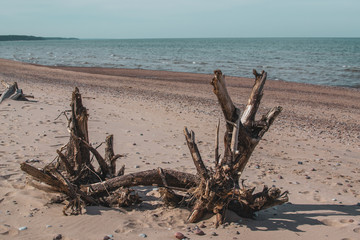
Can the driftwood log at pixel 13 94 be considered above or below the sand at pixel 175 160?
above

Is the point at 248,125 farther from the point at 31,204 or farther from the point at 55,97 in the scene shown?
the point at 55,97

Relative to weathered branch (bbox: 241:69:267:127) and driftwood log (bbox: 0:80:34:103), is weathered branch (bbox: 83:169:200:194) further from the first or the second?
driftwood log (bbox: 0:80:34:103)

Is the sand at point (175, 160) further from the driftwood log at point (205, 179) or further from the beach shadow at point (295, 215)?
the driftwood log at point (205, 179)

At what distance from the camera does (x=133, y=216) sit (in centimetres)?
507

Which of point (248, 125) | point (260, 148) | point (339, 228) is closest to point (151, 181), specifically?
point (248, 125)

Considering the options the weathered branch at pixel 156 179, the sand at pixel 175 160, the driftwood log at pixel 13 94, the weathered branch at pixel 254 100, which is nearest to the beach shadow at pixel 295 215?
the sand at pixel 175 160

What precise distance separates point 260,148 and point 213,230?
5170 millimetres

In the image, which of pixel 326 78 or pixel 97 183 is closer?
pixel 97 183

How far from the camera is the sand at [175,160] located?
15.6 feet

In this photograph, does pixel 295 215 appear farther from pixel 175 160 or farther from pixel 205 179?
pixel 175 160

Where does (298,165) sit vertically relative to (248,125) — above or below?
below

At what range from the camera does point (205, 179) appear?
489cm

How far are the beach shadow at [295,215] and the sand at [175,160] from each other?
0.01 m

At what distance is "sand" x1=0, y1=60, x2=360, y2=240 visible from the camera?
477cm
